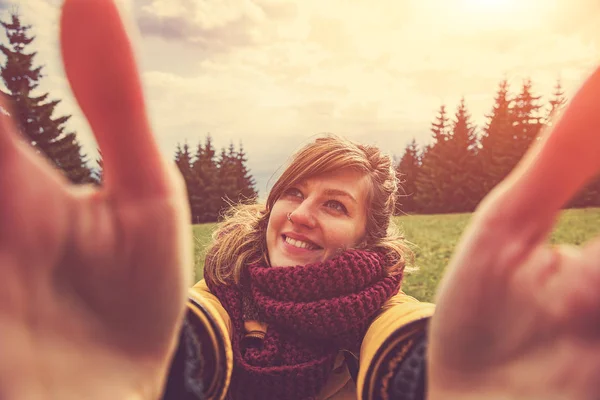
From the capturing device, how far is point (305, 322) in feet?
2.08

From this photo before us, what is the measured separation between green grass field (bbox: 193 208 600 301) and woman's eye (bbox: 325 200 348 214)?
261mm

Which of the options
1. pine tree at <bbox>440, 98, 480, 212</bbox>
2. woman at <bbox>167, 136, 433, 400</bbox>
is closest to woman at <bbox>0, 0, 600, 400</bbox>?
woman at <bbox>167, 136, 433, 400</bbox>

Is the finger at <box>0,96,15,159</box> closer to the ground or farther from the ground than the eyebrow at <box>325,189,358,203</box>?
farther from the ground

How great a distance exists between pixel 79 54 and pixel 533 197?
1.10 ft

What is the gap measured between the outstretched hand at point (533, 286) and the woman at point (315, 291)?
123 millimetres

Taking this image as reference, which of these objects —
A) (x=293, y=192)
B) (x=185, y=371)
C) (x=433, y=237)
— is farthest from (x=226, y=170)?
(x=185, y=371)

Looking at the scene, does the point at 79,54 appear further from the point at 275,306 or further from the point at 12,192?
the point at 275,306

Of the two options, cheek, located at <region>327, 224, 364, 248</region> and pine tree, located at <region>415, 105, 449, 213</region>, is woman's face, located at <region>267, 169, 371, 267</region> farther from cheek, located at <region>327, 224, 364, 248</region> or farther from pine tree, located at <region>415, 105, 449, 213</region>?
pine tree, located at <region>415, 105, 449, 213</region>

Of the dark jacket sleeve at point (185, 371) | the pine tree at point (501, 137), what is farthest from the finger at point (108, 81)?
the pine tree at point (501, 137)

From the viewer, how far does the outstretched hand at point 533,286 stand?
0.36 m

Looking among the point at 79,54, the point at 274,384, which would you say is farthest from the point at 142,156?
the point at 274,384

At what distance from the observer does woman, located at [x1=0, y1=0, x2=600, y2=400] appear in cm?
35

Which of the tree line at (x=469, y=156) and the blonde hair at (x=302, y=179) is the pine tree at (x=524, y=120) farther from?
the blonde hair at (x=302, y=179)

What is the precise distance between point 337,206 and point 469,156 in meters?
1.84
